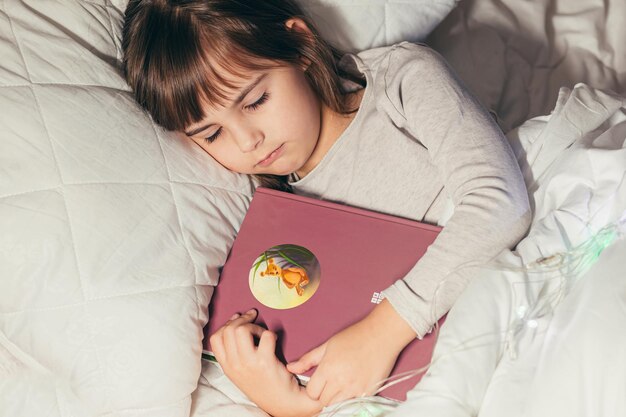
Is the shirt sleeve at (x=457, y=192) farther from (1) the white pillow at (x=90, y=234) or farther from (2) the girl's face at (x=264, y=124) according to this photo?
(1) the white pillow at (x=90, y=234)

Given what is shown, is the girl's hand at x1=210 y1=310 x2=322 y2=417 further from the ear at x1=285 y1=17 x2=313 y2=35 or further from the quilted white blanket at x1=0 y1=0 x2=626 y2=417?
the ear at x1=285 y1=17 x2=313 y2=35

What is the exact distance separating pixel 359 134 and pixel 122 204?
0.38 m

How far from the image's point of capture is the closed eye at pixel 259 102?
3.48 feet

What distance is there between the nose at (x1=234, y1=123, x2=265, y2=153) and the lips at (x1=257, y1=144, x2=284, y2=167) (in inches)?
1.7

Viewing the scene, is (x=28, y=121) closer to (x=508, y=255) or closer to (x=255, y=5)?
(x=255, y=5)

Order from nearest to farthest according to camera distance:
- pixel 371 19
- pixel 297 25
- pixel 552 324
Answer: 1. pixel 552 324
2. pixel 297 25
3. pixel 371 19

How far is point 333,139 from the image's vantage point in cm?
120

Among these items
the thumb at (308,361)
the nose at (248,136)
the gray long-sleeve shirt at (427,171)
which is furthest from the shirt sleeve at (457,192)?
the nose at (248,136)

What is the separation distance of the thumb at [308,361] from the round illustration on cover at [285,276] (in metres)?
0.08

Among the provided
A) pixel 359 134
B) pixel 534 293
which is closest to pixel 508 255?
pixel 534 293

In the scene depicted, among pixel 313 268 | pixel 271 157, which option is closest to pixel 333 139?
pixel 271 157

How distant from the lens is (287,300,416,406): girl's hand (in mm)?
942

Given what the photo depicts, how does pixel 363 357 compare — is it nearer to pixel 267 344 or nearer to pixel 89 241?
pixel 267 344

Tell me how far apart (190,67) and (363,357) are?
45 centimetres
